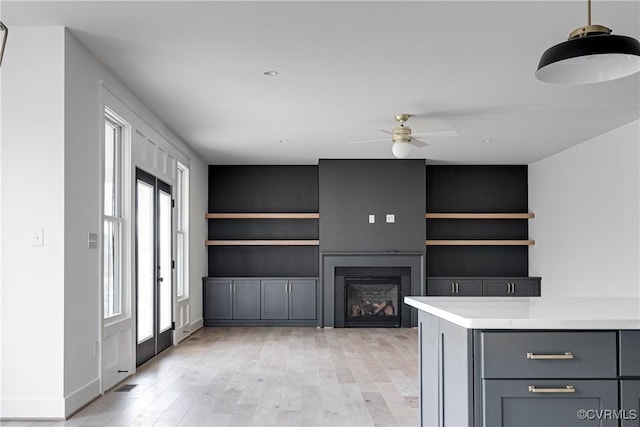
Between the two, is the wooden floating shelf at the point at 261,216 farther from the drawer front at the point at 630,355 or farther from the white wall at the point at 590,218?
the drawer front at the point at 630,355

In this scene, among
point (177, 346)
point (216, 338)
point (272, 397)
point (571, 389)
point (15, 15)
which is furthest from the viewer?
point (216, 338)

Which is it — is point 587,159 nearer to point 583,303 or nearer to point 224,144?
point 224,144

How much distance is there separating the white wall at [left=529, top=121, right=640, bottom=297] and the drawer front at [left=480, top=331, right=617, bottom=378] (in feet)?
17.2

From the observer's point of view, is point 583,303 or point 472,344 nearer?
point 472,344

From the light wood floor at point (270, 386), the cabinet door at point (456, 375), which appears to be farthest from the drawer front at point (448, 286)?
the cabinet door at point (456, 375)

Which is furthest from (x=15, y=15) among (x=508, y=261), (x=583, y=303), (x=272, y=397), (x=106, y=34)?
(x=508, y=261)

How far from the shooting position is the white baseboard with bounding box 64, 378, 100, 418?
4309 mm

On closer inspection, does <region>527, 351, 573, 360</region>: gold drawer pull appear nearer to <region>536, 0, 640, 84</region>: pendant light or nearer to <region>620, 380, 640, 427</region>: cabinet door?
<region>620, 380, 640, 427</region>: cabinet door

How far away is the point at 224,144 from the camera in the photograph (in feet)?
28.4

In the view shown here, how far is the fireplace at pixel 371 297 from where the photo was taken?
10055mm

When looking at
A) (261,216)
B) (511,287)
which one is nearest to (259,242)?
(261,216)

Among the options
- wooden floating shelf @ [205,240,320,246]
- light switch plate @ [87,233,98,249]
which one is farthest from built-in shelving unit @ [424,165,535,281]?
light switch plate @ [87,233,98,249]

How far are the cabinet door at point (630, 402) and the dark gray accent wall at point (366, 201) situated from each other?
7.66 meters

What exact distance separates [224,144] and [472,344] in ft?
21.8
